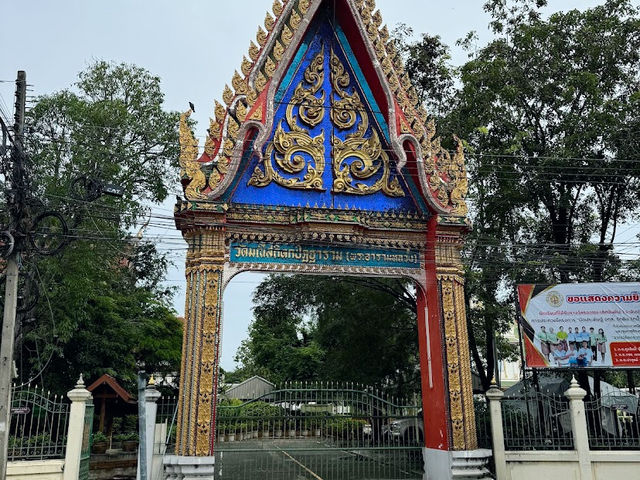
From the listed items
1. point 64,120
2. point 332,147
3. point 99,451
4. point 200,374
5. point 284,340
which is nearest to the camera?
point 200,374

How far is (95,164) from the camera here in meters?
18.9

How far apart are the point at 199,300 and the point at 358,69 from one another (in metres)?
5.85

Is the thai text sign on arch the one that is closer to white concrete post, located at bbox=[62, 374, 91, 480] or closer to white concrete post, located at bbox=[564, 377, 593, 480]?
white concrete post, located at bbox=[564, 377, 593, 480]

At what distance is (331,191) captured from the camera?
11.6m

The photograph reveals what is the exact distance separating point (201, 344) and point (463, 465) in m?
5.04

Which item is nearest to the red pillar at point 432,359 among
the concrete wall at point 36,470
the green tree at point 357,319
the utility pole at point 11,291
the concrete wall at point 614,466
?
the concrete wall at point 614,466

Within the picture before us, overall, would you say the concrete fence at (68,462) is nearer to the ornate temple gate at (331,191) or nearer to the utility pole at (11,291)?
the utility pole at (11,291)

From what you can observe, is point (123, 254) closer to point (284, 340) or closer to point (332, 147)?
point (332, 147)

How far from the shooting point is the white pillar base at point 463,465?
33.8 feet

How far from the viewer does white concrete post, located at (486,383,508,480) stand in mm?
10828

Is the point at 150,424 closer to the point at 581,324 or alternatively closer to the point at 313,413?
the point at 313,413

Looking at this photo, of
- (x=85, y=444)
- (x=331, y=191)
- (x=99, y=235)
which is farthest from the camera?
(x=99, y=235)

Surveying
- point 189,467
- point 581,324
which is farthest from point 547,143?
point 189,467

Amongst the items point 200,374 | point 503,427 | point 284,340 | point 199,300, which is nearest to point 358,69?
point 199,300
